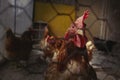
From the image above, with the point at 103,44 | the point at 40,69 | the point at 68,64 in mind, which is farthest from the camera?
the point at 40,69

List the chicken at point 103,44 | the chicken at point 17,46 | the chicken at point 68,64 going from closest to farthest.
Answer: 1. the chicken at point 68,64
2. the chicken at point 103,44
3. the chicken at point 17,46

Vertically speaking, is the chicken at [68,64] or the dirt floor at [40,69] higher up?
the chicken at [68,64]

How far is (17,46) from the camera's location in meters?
1.40

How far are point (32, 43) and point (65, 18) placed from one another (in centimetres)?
30

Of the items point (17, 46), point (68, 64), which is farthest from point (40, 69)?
point (68, 64)

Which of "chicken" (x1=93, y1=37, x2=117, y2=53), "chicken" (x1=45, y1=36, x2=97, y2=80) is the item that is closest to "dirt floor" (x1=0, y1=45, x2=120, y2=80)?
"chicken" (x1=93, y1=37, x2=117, y2=53)

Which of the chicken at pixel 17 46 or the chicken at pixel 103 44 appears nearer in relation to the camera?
the chicken at pixel 103 44

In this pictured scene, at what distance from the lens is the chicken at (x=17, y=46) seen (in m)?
1.28

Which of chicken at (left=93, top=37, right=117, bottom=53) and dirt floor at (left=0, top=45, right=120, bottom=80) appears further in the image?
dirt floor at (left=0, top=45, right=120, bottom=80)

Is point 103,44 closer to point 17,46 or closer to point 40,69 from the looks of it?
point 40,69

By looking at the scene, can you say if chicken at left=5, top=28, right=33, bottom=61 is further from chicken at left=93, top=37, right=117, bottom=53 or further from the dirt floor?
chicken at left=93, top=37, right=117, bottom=53

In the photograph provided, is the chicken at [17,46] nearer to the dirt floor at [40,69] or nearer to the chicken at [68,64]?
the dirt floor at [40,69]

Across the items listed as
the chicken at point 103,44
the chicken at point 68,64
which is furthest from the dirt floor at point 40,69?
A: the chicken at point 68,64

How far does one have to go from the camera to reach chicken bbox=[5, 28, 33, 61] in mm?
1278
